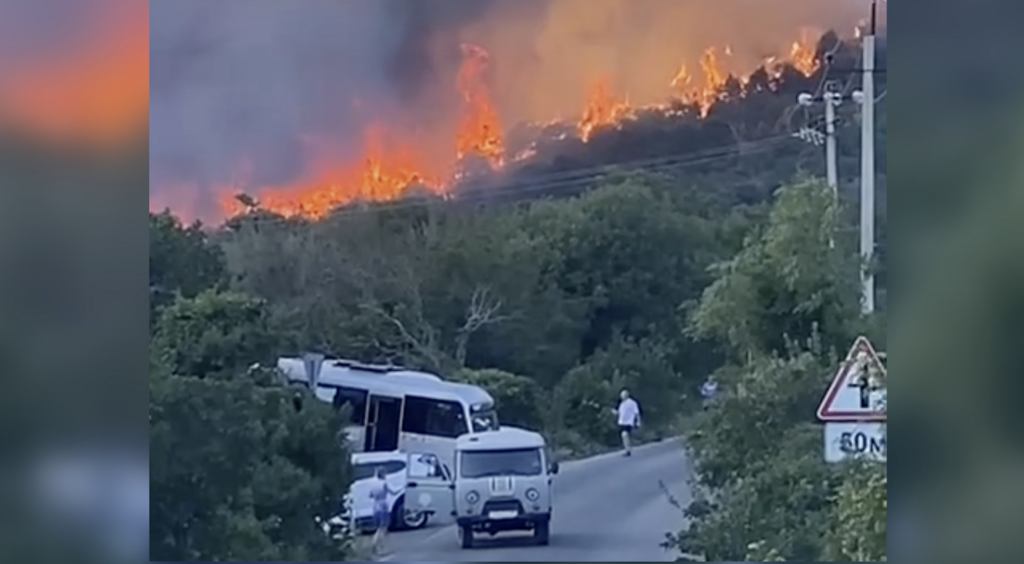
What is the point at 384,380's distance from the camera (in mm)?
3381

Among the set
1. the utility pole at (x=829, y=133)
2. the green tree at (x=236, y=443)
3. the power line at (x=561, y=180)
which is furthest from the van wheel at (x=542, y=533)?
the utility pole at (x=829, y=133)

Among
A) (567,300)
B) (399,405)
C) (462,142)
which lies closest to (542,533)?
(399,405)

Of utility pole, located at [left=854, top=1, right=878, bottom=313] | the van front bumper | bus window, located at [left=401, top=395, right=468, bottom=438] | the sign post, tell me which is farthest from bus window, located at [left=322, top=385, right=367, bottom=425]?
utility pole, located at [left=854, top=1, right=878, bottom=313]

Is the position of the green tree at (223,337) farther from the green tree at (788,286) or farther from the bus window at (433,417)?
the green tree at (788,286)

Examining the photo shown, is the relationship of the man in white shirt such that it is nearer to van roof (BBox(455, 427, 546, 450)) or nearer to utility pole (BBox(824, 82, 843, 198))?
van roof (BBox(455, 427, 546, 450))

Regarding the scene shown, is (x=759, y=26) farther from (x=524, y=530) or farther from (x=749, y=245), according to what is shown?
(x=524, y=530)

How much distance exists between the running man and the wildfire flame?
669 millimetres

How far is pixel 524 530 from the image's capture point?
3436 mm

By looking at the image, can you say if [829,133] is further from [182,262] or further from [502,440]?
[182,262]

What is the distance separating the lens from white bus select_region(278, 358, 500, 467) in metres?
3.37

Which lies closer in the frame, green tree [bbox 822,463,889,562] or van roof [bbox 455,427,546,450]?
green tree [bbox 822,463,889,562]

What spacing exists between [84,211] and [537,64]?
1.20 m

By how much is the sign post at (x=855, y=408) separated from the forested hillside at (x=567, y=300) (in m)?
0.04

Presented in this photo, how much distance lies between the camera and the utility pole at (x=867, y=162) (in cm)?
333
